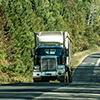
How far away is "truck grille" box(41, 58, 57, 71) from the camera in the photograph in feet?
83.0

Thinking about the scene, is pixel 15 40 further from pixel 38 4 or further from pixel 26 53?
pixel 38 4

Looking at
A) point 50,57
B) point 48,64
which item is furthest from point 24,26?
point 50,57

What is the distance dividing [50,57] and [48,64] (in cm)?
57

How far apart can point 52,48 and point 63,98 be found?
13242mm

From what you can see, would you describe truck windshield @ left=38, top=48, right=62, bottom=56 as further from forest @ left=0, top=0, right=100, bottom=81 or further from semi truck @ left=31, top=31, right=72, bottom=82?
forest @ left=0, top=0, right=100, bottom=81

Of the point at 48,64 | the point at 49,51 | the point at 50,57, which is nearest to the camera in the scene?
the point at 50,57

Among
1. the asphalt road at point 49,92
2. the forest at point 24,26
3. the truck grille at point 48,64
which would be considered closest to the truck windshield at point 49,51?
the truck grille at point 48,64

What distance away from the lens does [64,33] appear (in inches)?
1013

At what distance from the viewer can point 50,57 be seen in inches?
992

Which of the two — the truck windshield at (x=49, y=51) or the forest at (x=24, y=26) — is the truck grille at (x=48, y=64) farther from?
the forest at (x=24, y=26)

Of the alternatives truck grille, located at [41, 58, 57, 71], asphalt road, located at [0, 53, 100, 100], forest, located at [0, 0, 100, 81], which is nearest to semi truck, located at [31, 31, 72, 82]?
truck grille, located at [41, 58, 57, 71]

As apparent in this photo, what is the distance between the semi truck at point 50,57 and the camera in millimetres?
25375

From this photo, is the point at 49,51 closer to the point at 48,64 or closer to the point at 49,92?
the point at 48,64

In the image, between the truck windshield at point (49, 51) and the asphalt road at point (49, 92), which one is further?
the truck windshield at point (49, 51)
